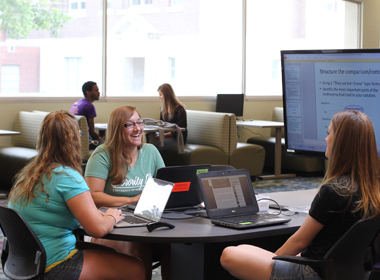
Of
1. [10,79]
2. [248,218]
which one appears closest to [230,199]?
[248,218]

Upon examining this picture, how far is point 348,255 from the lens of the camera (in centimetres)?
188

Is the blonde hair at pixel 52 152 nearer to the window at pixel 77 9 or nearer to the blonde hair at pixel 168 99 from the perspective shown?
the blonde hair at pixel 168 99

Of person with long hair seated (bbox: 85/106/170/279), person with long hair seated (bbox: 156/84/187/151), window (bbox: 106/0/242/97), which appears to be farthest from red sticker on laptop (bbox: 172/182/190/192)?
window (bbox: 106/0/242/97)

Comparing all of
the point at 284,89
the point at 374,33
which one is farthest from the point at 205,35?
the point at 284,89

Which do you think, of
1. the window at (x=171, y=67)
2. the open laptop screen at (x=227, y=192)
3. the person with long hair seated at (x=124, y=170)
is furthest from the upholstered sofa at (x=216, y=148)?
the open laptop screen at (x=227, y=192)

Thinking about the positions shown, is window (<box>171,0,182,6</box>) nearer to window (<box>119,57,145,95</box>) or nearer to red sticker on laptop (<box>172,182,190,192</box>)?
window (<box>119,57,145,95</box>)

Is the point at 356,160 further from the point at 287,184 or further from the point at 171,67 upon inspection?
the point at 171,67

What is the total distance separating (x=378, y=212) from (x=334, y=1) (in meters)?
8.68

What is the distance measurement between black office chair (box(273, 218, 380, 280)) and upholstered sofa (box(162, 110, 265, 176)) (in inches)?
183

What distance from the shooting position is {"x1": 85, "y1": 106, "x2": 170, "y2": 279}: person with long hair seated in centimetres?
258

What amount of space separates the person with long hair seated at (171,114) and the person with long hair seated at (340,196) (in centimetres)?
474

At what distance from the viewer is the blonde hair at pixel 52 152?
2117 mm

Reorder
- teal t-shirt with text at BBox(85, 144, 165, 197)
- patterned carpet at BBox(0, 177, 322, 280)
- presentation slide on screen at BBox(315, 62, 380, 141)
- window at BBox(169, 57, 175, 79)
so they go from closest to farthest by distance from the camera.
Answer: presentation slide on screen at BBox(315, 62, 380, 141), teal t-shirt with text at BBox(85, 144, 165, 197), patterned carpet at BBox(0, 177, 322, 280), window at BBox(169, 57, 175, 79)

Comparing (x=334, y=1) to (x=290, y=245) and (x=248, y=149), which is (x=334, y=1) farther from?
(x=290, y=245)
